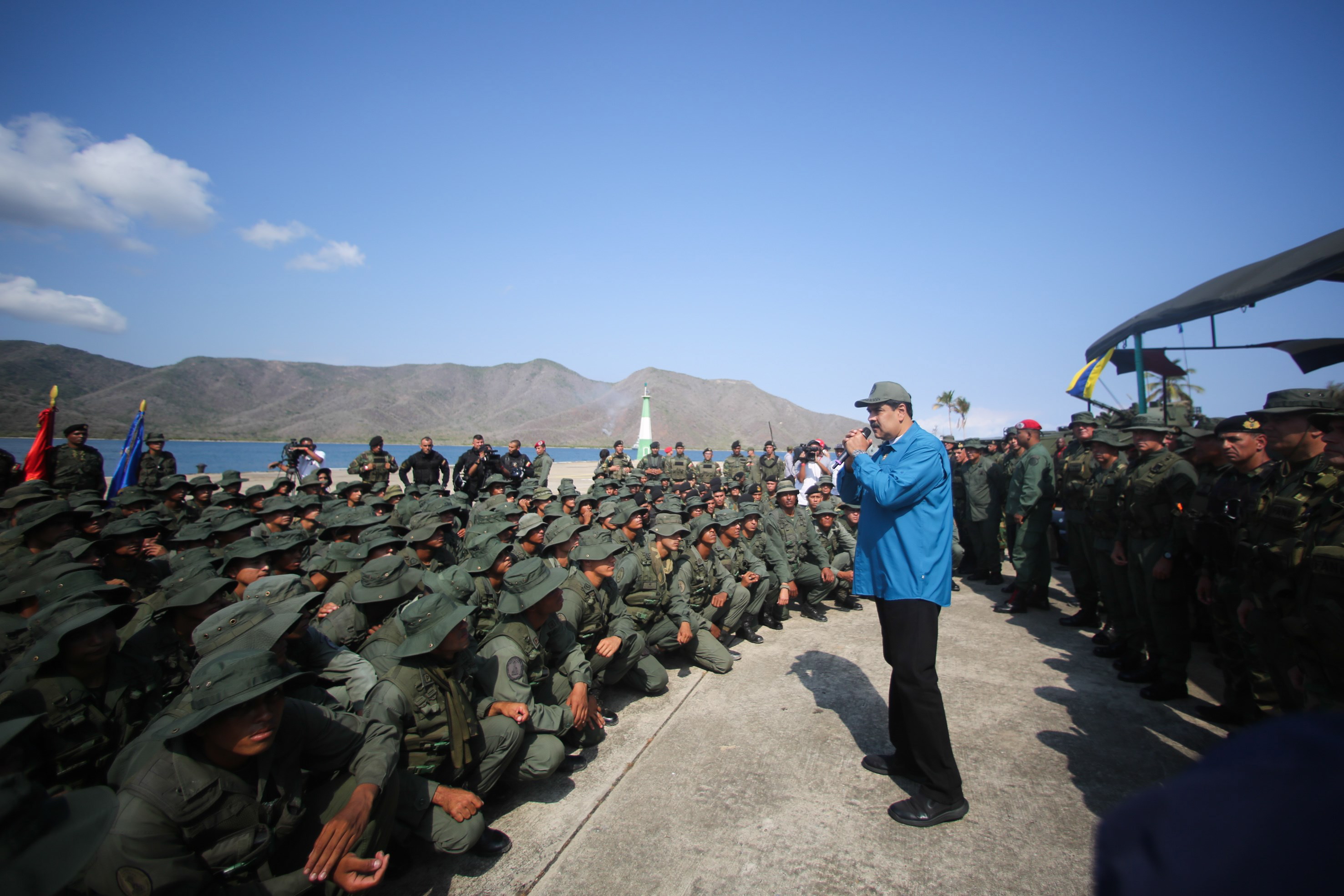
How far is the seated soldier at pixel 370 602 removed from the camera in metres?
4.04

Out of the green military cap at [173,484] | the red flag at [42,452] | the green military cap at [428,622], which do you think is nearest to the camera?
the green military cap at [428,622]

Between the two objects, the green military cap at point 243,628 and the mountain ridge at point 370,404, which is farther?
the mountain ridge at point 370,404

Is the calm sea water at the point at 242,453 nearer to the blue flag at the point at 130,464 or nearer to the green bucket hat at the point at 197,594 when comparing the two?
the blue flag at the point at 130,464

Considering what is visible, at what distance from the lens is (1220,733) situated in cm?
398

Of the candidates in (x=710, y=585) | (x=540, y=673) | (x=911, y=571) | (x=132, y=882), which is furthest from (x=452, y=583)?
(x=911, y=571)

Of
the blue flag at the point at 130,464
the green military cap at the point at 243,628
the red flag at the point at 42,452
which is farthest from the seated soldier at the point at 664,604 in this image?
the blue flag at the point at 130,464

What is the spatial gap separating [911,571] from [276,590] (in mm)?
3707

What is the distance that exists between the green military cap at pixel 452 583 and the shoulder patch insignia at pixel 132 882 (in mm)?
2084

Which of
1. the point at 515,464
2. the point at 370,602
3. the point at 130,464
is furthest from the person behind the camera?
the point at 515,464

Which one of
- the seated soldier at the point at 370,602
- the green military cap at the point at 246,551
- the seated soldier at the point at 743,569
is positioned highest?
the green military cap at the point at 246,551

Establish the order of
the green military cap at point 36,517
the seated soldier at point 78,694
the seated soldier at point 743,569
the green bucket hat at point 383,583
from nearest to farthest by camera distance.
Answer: the seated soldier at point 78,694
the green bucket hat at point 383,583
the green military cap at point 36,517
the seated soldier at point 743,569

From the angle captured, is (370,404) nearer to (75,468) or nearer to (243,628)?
(75,468)

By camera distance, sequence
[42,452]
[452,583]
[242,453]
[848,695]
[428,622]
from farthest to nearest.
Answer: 1. [242,453]
2. [42,452]
3. [848,695]
4. [452,583]
5. [428,622]

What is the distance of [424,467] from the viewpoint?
1135cm
